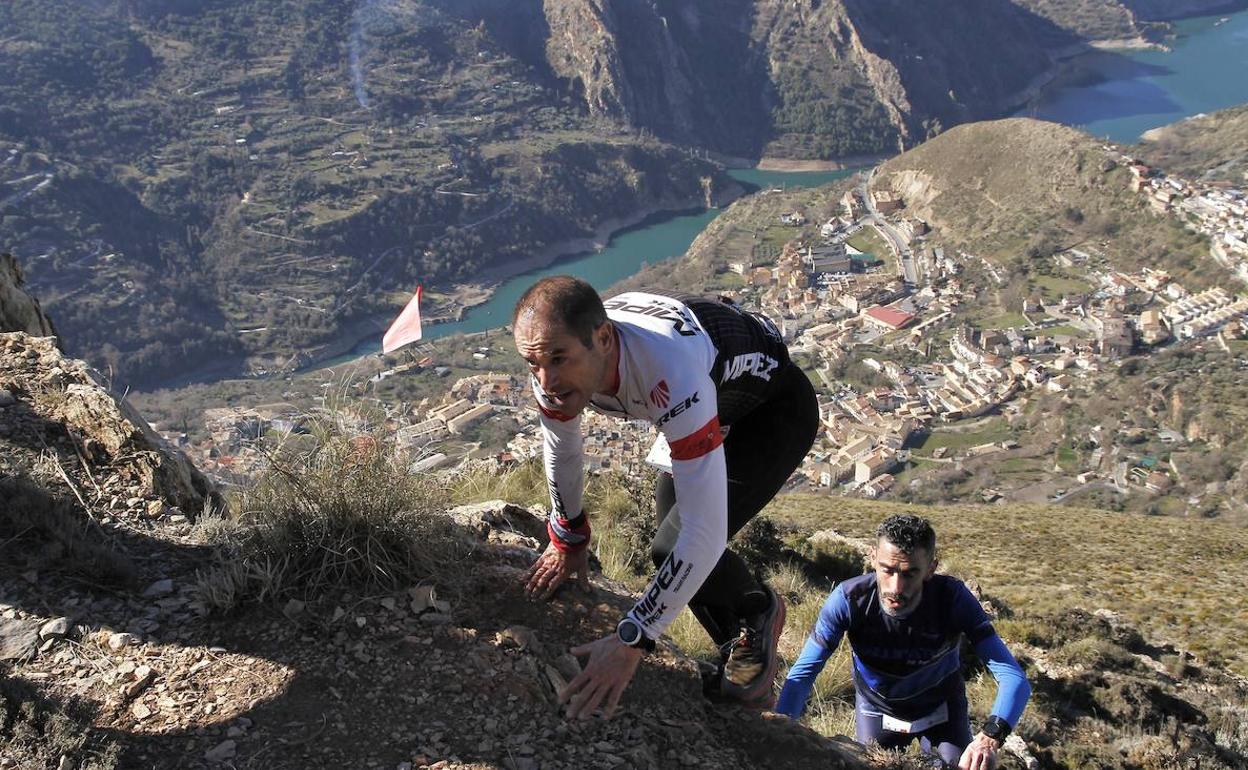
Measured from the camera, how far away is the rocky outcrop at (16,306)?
5.89 meters

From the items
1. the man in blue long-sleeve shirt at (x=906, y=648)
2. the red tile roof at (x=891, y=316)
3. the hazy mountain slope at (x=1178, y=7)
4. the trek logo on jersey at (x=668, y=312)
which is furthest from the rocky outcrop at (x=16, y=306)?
the hazy mountain slope at (x=1178, y=7)

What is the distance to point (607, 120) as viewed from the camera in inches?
4313

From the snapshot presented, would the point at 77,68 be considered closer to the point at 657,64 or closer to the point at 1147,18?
the point at 657,64

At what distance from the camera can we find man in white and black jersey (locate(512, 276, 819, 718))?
8.22ft

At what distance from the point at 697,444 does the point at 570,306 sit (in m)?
0.50

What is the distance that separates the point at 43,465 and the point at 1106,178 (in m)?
68.6

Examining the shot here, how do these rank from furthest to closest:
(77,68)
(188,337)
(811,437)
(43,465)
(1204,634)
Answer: (77,68)
(188,337)
(1204,634)
(43,465)
(811,437)

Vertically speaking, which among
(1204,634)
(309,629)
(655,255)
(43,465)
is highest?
(43,465)

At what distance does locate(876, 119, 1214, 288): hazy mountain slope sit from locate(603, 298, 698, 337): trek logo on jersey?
5785 cm

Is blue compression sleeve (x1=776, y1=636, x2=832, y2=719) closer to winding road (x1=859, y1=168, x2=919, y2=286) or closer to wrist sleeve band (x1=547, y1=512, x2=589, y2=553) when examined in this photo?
wrist sleeve band (x1=547, y1=512, x2=589, y2=553)

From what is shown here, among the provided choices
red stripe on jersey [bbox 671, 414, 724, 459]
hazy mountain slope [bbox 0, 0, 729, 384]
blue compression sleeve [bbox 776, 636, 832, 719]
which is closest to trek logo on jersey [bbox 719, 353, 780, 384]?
red stripe on jersey [bbox 671, 414, 724, 459]

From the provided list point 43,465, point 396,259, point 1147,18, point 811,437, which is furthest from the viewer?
point 1147,18

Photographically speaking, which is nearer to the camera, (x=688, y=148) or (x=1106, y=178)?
(x=1106, y=178)

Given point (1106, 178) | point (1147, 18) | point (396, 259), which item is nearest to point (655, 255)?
point (396, 259)
